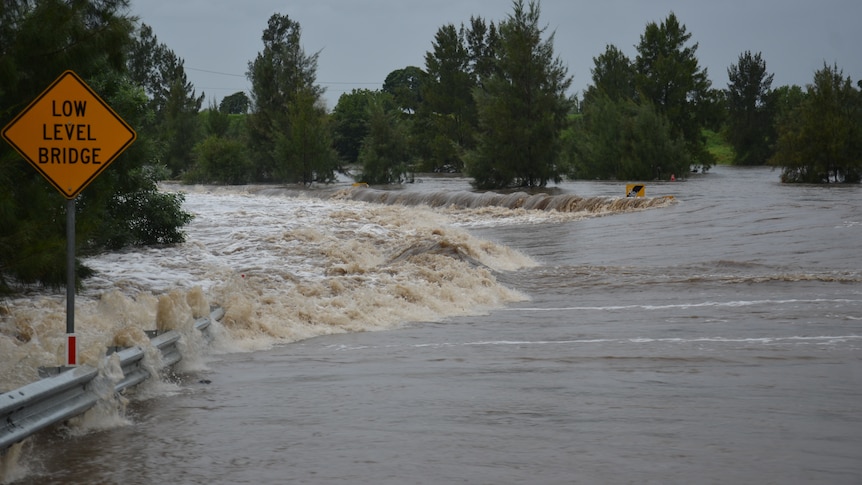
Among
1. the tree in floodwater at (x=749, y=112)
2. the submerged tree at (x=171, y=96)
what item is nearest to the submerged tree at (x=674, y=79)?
the tree in floodwater at (x=749, y=112)

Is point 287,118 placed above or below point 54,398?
above

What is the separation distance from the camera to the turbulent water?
6.20 m

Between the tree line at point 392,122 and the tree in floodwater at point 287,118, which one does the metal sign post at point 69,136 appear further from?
the tree in floodwater at point 287,118

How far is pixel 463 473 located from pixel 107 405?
281cm

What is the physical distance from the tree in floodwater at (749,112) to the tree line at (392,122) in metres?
0.13

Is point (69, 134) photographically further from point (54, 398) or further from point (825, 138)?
point (825, 138)

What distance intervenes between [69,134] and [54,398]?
2.55 meters

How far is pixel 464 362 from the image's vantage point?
32.7 feet

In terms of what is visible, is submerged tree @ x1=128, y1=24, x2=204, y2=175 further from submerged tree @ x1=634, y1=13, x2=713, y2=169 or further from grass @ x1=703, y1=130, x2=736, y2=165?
grass @ x1=703, y1=130, x2=736, y2=165

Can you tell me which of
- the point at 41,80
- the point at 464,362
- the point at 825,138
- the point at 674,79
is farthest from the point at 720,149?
the point at 41,80

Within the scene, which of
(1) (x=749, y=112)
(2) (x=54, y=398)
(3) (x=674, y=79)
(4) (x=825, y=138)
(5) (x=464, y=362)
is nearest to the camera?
(2) (x=54, y=398)

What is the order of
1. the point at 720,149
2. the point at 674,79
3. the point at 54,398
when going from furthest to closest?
the point at 720,149, the point at 674,79, the point at 54,398

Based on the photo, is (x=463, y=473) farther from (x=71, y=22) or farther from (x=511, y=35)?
(x=511, y=35)

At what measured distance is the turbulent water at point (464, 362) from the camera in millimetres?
6199
